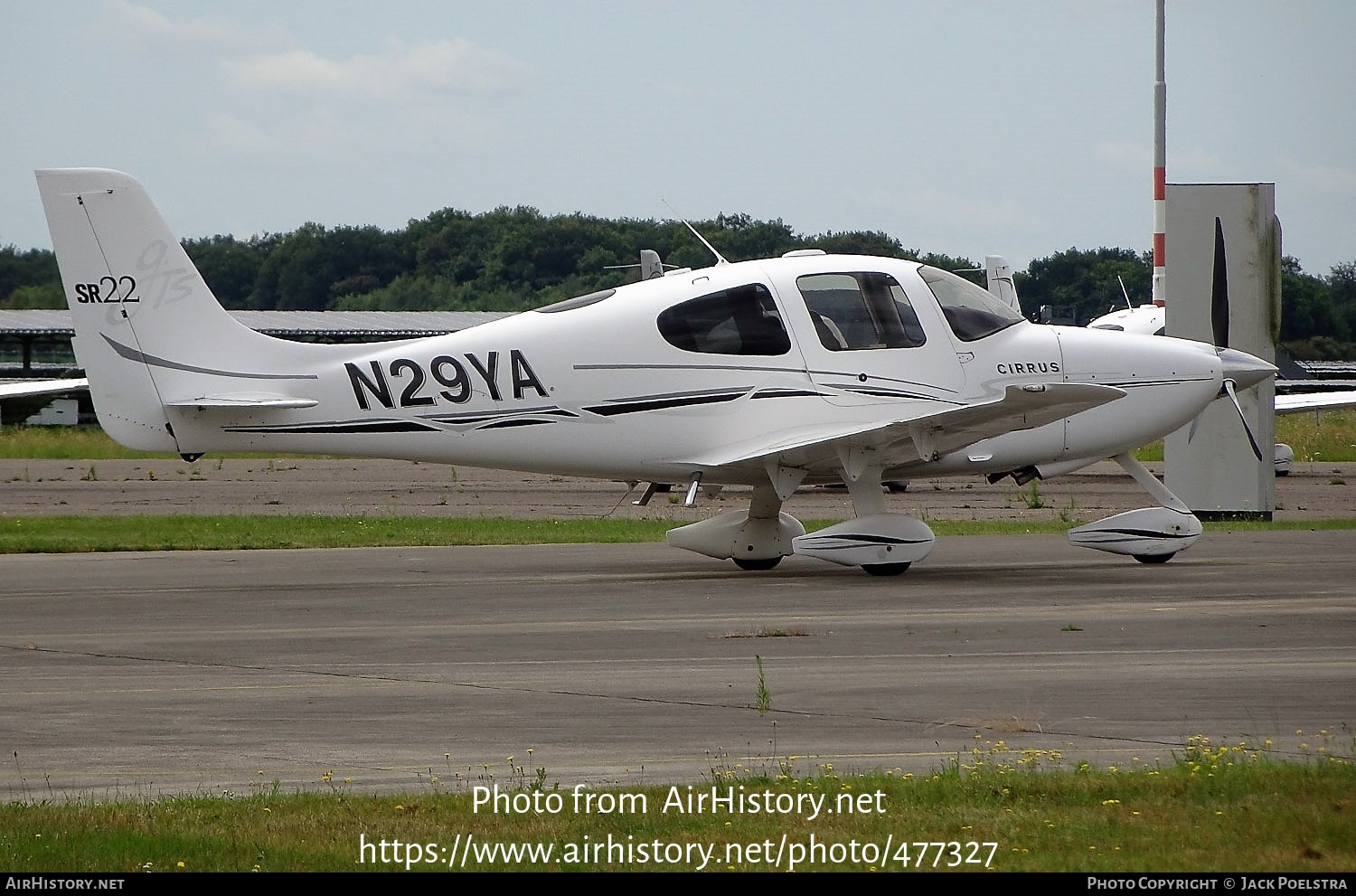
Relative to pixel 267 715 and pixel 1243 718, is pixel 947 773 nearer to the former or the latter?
pixel 1243 718

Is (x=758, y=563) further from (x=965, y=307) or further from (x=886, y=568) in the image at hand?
(x=965, y=307)

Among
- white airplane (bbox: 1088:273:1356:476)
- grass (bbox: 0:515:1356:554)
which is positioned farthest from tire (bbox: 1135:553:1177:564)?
white airplane (bbox: 1088:273:1356:476)

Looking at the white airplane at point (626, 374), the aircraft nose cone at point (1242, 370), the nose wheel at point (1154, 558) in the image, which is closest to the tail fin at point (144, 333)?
the white airplane at point (626, 374)

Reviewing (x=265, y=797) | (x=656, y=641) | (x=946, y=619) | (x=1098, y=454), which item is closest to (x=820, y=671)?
(x=656, y=641)

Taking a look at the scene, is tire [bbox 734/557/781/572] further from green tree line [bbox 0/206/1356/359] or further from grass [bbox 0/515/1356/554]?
green tree line [bbox 0/206/1356/359]

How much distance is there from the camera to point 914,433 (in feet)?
47.9

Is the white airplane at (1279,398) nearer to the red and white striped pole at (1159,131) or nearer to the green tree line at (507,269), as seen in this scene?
the red and white striped pole at (1159,131)

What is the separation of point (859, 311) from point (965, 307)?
109cm

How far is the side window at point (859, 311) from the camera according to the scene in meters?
15.2

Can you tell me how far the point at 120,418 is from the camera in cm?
1491

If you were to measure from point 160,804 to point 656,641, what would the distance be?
5.38 m

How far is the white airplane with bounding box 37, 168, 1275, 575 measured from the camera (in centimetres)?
1486

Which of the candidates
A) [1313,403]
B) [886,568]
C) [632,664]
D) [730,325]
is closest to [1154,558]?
[886,568]

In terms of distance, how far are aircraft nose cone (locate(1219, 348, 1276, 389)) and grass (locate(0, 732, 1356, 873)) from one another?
987 centimetres
